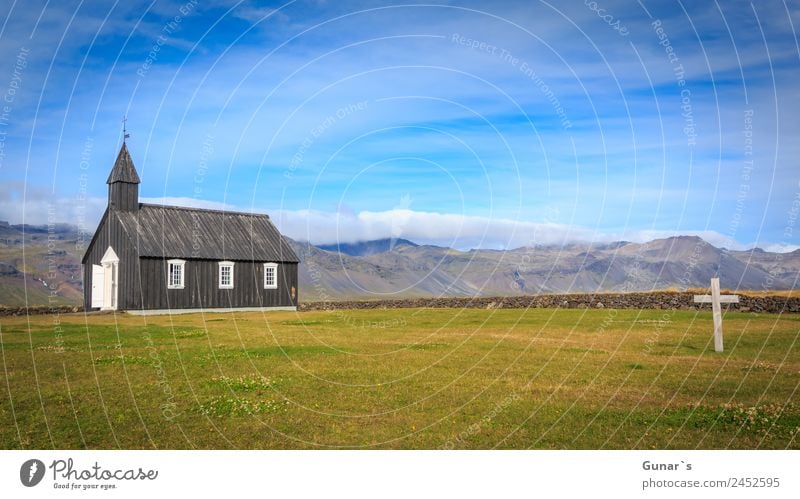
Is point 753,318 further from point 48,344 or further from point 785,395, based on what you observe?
point 48,344

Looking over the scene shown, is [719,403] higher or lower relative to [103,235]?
lower

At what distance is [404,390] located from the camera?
1666cm

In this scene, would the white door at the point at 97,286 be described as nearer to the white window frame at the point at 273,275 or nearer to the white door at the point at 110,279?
the white door at the point at 110,279

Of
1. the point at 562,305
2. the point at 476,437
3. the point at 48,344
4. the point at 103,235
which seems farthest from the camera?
the point at 103,235

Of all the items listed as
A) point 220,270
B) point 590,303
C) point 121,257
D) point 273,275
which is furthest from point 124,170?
point 590,303

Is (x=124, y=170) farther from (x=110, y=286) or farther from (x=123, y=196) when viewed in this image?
(x=110, y=286)

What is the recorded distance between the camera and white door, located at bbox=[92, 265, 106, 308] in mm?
53750

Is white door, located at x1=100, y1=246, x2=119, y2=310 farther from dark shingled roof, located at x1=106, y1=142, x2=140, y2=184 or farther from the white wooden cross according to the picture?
the white wooden cross

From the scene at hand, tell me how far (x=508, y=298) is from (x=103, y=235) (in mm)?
33116

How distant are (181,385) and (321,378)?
3.63 m

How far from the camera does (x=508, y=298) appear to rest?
184ft

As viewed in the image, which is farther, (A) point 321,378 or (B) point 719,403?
(A) point 321,378
